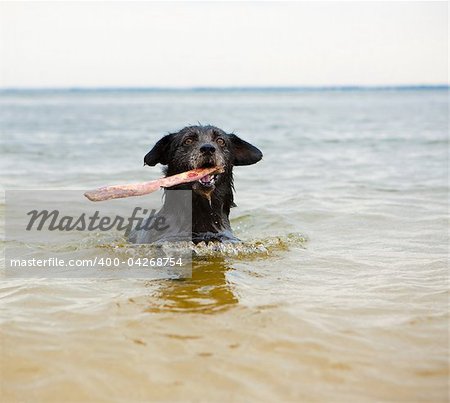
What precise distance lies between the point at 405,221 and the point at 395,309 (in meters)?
4.28

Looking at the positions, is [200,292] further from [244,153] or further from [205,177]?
[244,153]

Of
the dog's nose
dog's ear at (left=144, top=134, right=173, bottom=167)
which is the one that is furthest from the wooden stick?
dog's ear at (left=144, top=134, right=173, bottom=167)

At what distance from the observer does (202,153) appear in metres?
6.56

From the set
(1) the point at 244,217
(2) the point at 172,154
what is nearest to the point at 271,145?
(1) the point at 244,217

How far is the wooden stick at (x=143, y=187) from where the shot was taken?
19.2ft

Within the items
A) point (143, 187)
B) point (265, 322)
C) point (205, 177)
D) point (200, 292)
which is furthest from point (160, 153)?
point (265, 322)

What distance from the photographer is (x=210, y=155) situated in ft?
21.6

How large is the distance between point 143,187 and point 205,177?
72 centimetres

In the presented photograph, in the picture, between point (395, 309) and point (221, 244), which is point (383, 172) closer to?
point (221, 244)

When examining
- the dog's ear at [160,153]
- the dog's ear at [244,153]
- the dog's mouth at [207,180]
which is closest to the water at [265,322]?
the dog's mouth at [207,180]

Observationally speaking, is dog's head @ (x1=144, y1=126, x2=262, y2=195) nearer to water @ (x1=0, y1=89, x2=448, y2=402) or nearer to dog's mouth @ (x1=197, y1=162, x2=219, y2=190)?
dog's mouth @ (x1=197, y1=162, x2=219, y2=190)

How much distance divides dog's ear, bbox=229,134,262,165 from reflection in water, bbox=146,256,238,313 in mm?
1484

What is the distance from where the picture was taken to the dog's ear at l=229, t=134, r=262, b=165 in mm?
7348

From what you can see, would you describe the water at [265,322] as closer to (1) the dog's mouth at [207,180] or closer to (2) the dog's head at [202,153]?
(1) the dog's mouth at [207,180]
